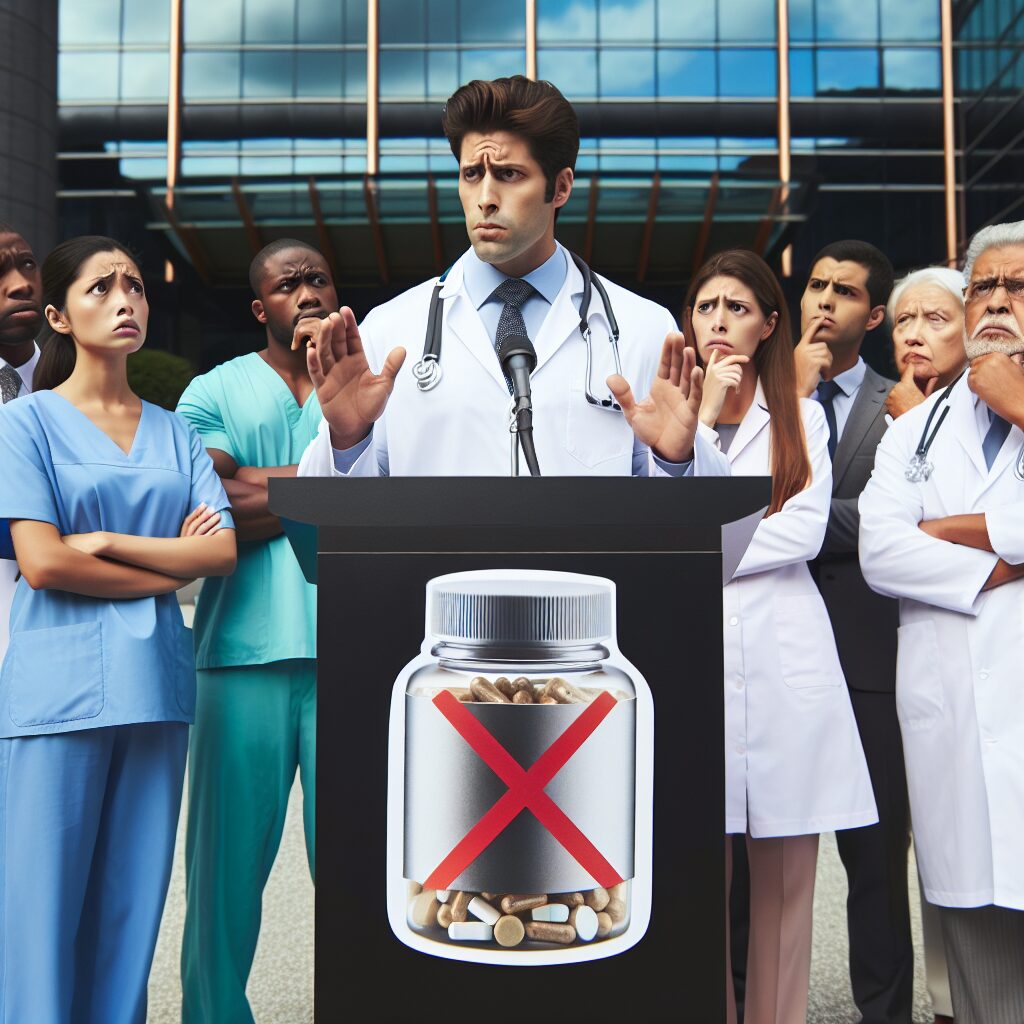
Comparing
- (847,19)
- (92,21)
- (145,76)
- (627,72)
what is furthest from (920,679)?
(92,21)

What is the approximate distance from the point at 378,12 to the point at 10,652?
57.6 feet

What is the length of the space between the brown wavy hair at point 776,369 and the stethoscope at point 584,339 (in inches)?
25.0

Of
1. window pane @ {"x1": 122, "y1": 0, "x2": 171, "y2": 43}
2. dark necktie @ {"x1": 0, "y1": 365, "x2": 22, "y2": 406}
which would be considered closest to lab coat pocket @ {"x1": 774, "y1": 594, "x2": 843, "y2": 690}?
dark necktie @ {"x1": 0, "y1": 365, "x2": 22, "y2": 406}

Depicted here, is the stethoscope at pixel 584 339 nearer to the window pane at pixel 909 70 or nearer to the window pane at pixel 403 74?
the window pane at pixel 403 74

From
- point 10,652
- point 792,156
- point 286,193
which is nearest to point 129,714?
point 10,652

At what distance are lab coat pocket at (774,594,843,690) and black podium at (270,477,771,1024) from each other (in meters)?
1.20

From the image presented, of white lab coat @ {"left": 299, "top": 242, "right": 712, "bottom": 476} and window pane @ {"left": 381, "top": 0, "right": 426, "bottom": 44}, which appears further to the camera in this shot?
window pane @ {"left": 381, "top": 0, "right": 426, "bottom": 44}

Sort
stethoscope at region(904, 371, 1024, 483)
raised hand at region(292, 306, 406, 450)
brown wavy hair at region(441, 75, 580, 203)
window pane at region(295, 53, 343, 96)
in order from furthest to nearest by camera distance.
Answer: window pane at region(295, 53, 343, 96), stethoscope at region(904, 371, 1024, 483), brown wavy hair at region(441, 75, 580, 203), raised hand at region(292, 306, 406, 450)

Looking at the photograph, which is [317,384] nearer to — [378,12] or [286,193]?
[286,193]

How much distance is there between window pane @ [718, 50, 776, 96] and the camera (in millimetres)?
17484

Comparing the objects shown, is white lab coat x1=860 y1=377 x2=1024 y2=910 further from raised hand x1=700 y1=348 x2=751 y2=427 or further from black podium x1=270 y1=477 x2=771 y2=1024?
black podium x1=270 y1=477 x2=771 y2=1024

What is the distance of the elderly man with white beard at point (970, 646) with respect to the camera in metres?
2.21

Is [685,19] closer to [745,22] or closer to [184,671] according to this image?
[745,22]

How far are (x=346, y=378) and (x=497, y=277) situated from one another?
0.50m
